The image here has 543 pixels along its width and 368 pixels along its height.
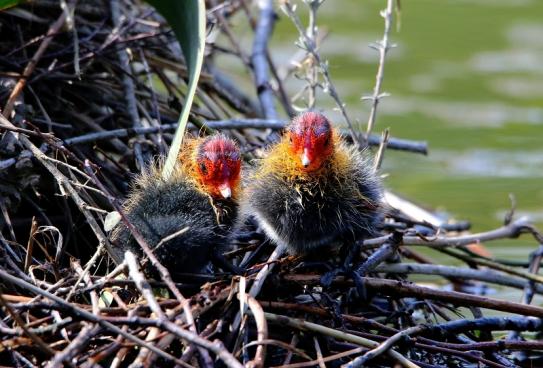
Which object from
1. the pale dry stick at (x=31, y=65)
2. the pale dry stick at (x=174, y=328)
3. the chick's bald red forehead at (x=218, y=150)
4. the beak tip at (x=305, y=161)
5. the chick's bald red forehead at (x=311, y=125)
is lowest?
the pale dry stick at (x=174, y=328)

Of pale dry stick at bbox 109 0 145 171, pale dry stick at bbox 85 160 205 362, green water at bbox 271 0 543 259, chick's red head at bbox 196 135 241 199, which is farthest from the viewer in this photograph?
green water at bbox 271 0 543 259

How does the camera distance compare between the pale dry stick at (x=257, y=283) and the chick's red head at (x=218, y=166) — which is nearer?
the pale dry stick at (x=257, y=283)

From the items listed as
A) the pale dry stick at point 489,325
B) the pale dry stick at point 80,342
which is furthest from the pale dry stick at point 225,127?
the pale dry stick at point 489,325

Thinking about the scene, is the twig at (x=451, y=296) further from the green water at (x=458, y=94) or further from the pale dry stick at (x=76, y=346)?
the green water at (x=458, y=94)

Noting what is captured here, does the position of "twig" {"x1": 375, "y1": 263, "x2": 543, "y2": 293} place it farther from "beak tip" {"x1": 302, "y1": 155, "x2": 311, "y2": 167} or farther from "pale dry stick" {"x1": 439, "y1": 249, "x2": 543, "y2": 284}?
"beak tip" {"x1": 302, "y1": 155, "x2": 311, "y2": 167}

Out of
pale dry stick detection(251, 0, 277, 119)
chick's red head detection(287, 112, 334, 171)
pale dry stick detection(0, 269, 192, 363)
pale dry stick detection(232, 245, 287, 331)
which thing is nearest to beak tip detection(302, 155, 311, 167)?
chick's red head detection(287, 112, 334, 171)

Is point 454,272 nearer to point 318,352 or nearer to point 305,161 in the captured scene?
point 305,161

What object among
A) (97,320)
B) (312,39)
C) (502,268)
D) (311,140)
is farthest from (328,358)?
(312,39)
